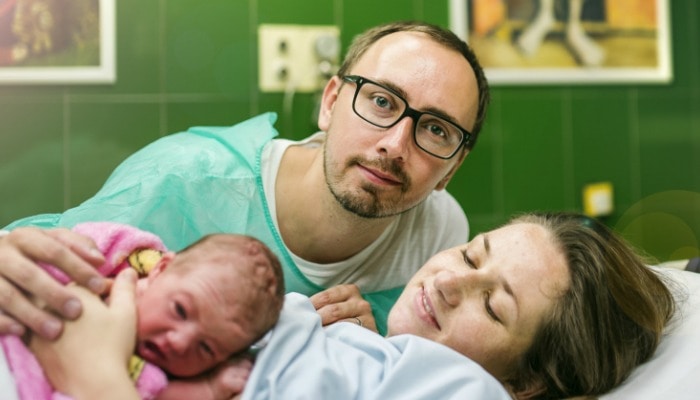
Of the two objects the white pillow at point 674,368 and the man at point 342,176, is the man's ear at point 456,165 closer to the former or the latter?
the man at point 342,176

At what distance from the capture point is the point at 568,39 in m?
2.95

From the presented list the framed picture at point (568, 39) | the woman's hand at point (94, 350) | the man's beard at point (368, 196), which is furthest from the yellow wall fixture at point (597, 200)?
the woman's hand at point (94, 350)

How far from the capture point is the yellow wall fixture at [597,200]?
2.92 meters

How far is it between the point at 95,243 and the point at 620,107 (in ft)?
8.51

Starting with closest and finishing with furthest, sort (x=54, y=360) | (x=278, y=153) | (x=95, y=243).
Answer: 1. (x=54, y=360)
2. (x=95, y=243)
3. (x=278, y=153)

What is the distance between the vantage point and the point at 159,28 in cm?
261

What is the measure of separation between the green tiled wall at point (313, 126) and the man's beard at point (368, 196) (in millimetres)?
1241

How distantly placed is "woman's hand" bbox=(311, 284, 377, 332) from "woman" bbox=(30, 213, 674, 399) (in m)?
0.16

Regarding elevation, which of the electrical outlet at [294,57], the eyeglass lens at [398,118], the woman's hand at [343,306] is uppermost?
the electrical outlet at [294,57]

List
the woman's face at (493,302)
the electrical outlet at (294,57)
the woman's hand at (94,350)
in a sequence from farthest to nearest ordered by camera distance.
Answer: the electrical outlet at (294,57) → the woman's face at (493,302) → the woman's hand at (94,350)

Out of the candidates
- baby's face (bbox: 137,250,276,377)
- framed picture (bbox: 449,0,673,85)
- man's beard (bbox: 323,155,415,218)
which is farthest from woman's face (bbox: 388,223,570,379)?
framed picture (bbox: 449,0,673,85)

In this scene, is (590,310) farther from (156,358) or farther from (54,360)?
(54,360)

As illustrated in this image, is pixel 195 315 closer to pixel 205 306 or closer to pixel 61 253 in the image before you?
pixel 205 306

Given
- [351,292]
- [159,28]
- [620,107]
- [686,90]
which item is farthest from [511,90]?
[351,292]
